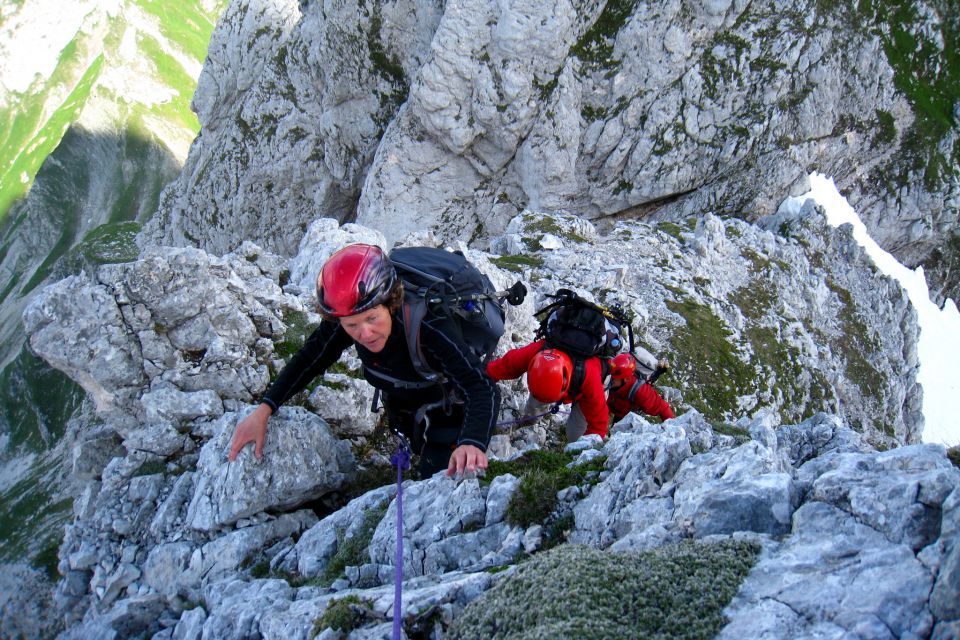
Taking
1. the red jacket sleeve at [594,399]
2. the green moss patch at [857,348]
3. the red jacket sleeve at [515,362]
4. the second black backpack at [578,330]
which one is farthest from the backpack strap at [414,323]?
the green moss patch at [857,348]

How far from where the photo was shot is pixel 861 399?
2272 cm

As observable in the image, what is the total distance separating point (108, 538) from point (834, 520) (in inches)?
350

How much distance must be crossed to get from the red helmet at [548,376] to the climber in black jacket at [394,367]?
1493mm

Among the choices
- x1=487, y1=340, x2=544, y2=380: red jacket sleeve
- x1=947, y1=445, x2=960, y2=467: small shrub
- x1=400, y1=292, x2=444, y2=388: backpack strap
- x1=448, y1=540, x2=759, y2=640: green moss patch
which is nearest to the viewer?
x1=448, y1=540, x2=759, y2=640: green moss patch

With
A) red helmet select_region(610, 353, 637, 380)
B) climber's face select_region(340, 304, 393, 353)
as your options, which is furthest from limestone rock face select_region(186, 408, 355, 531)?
red helmet select_region(610, 353, 637, 380)

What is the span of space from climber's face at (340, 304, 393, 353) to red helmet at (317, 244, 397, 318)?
0.10 m

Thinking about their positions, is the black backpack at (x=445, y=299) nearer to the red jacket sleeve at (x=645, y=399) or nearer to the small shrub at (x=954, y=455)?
the red jacket sleeve at (x=645, y=399)

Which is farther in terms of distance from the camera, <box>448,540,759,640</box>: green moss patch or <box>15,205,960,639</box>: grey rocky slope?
<box>15,205,960,639</box>: grey rocky slope

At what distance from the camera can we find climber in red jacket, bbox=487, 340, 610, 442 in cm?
788

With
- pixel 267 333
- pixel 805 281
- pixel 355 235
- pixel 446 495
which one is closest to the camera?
pixel 446 495

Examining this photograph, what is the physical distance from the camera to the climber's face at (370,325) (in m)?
5.42

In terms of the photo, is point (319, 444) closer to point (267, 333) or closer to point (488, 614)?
→ point (267, 333)

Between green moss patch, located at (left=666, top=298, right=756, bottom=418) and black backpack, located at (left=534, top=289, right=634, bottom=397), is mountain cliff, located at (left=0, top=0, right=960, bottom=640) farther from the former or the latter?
black backpack, located at (left=534, top=289, right=634, bottom=397)

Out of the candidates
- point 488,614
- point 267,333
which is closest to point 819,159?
point 267,333
